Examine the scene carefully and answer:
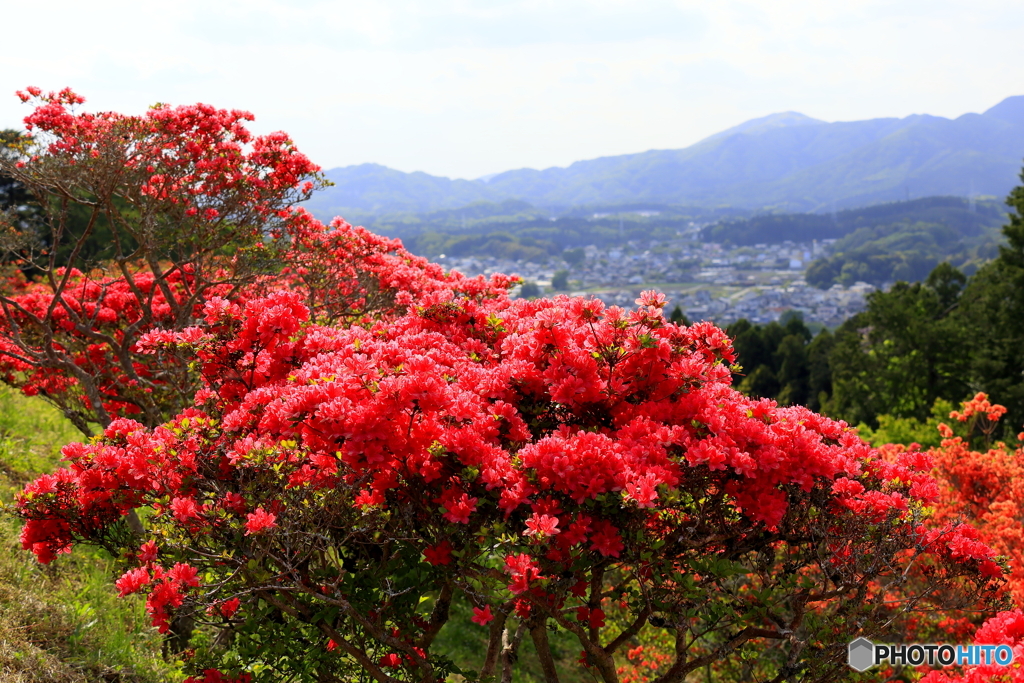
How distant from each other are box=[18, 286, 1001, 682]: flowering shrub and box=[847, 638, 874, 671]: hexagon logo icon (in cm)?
6

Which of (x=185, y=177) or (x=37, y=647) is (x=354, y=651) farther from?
(x=185, y=177)

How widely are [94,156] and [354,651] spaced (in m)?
6.07

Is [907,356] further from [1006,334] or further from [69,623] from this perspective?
[69,623]

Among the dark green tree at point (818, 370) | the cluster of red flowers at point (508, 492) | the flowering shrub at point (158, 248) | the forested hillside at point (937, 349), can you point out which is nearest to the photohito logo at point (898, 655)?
the cluster of red flowers at point (508, 492)

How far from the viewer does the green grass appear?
4.67 metres

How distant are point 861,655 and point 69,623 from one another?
625 cm

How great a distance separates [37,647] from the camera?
4.83 m

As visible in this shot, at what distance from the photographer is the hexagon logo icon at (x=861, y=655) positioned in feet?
13.0

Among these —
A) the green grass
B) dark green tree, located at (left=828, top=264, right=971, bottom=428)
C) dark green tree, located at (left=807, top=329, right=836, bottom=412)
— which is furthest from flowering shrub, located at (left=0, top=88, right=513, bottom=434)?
dark green tree, located at (left=807, top=329, right=836, bottom=412)

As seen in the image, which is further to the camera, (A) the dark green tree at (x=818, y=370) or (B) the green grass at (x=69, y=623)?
(A) the dark green tree at (x=818, y=370)

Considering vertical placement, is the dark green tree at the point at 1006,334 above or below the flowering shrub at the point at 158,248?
below

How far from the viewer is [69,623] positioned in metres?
5.29

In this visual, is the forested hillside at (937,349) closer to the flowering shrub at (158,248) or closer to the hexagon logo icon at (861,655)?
the flowering shrub at (158,248)

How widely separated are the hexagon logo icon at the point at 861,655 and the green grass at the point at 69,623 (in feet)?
17.2
